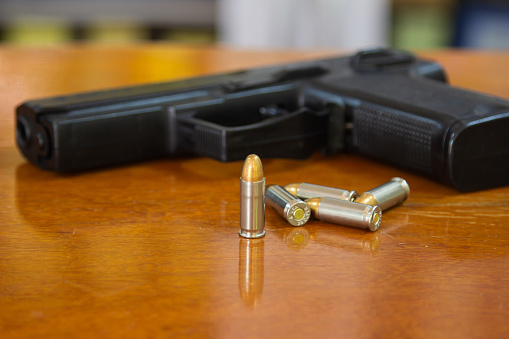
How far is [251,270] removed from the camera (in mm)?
706

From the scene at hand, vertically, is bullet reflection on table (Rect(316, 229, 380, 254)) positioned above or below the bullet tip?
below

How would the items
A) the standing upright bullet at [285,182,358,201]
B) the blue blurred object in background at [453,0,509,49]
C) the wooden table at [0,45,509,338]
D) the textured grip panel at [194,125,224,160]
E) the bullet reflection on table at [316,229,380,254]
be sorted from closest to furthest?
the wooden table at [0,45,509,338], the bullet reflection on table at [316,229,380,254], the standing upright bullet at [285,182,358,201], the textured grip panel at [194,125,224,160], the blue blurred object in background at [453,0,509,49]

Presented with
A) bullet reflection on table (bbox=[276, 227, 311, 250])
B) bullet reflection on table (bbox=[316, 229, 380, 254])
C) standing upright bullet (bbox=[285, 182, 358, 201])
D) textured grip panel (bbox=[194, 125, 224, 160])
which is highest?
textured grip panel (bbox=[194, 125, 224, 160])

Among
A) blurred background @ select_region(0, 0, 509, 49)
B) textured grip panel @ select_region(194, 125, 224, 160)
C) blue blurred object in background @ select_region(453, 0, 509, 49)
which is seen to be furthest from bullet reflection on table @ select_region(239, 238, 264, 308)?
blue blurred object in background @ select_region(453, 0, 509, 49)

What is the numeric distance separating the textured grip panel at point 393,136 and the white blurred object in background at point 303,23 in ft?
6.50

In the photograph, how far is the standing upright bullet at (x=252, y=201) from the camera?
0.78 m

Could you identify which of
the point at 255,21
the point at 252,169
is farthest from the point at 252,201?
the point at 255,21

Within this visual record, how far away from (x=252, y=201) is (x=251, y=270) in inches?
4.0

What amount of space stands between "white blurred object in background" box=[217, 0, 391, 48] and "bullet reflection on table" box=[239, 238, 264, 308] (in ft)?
7.51

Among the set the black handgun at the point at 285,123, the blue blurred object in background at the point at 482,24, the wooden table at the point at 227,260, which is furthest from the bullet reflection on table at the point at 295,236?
the blue blurred object in background at the point at 482,24

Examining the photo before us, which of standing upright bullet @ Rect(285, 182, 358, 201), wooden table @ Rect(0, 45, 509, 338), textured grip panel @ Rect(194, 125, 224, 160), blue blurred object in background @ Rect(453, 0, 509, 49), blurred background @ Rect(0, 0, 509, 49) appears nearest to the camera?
wooden table @ Rect(0, 45, 509, 338)

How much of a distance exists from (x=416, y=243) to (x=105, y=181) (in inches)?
16.5

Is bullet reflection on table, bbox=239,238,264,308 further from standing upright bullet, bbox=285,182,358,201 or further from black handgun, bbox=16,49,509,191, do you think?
black handgun, bbox=16,49,509,191

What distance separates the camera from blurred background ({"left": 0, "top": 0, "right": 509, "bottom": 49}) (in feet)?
9.88
